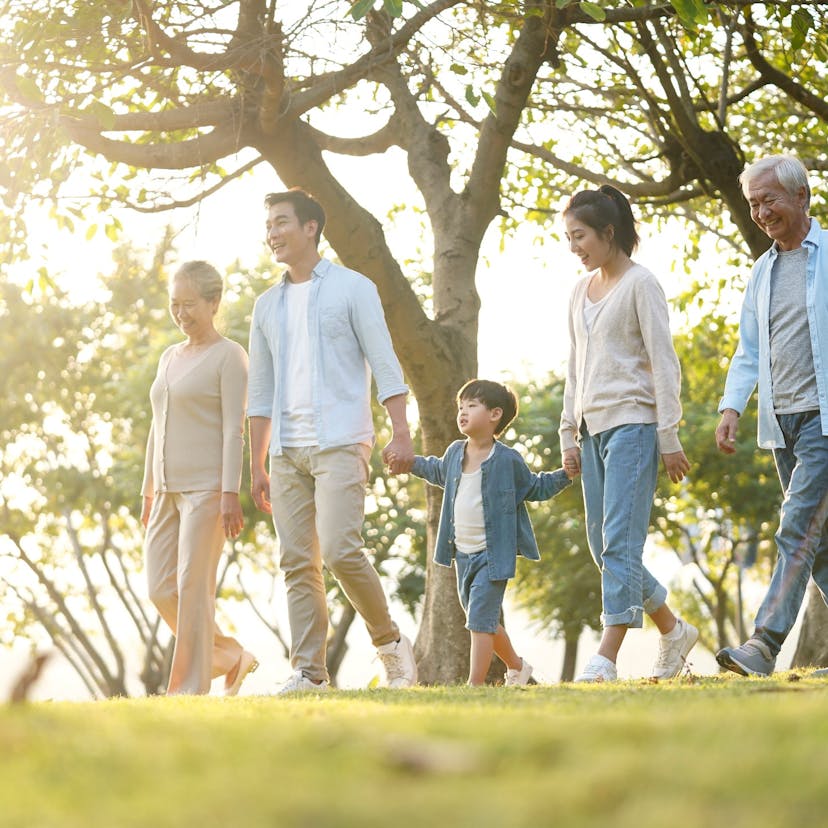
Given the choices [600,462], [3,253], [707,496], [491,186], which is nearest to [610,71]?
[491,186]

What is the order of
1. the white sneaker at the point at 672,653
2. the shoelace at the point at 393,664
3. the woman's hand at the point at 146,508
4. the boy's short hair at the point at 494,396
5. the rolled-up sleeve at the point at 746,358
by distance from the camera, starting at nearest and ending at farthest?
the rolled-up sleeve at the point at 746,358 → the white sneaker at the point at 672,653 → the shoelace at the point at 393,664 → the boy's short hair at the point at 494,396 → the woman's hand at the point at 146,508

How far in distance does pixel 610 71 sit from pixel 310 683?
814cm

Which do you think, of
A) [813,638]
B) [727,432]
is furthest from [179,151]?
[813,638]

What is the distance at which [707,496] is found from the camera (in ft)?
90.6

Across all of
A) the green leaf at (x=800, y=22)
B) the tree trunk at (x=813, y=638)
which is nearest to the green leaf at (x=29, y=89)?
the green leaf at (x=800, y=22)

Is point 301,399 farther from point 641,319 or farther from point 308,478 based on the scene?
point 641,319

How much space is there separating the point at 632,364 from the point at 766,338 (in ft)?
2.24

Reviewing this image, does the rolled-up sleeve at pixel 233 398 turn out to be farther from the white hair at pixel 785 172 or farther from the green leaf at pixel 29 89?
the white hair at pixel 785 172

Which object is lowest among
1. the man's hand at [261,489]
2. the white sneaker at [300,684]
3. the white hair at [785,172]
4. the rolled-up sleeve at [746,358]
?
the white sneaker at [300,684]

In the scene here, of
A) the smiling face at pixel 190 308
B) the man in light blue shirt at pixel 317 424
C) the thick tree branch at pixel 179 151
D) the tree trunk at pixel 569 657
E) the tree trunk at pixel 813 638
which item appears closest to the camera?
the man in light blue shirt at pixel 317 424

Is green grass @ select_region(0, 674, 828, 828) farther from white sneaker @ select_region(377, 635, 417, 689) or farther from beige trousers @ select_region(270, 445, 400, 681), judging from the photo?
white sneaker @ select_region(377, 635, 417, 689)

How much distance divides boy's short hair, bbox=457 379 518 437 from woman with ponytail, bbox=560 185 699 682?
68 centimetres

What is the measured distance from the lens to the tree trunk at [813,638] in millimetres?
10820

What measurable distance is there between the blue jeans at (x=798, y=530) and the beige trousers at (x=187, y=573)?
3.01m
